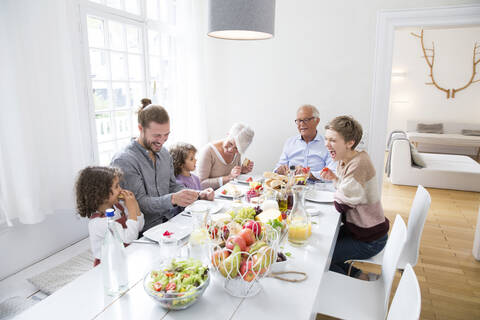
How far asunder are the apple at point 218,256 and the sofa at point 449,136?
7.12 metres

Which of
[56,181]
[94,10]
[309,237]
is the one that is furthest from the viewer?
[94,10]

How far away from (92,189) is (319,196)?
4.35 feet

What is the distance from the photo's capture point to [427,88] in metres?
7.45

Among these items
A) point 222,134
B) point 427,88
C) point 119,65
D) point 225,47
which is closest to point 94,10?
point 119,65

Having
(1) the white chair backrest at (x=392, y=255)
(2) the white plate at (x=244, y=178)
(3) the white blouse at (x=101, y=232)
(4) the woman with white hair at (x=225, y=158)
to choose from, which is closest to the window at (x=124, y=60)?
(4) the woman with white hair at (x=225, y=158)

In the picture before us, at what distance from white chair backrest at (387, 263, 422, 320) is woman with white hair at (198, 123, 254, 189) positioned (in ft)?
5.15

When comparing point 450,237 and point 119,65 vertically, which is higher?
point 119,65

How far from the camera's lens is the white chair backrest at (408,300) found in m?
0.93

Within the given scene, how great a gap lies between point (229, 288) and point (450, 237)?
2.96 m

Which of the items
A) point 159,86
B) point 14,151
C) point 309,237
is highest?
point 159,86

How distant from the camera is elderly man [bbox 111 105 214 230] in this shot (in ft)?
6.07

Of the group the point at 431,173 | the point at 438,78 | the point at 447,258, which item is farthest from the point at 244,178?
the point at 438,78

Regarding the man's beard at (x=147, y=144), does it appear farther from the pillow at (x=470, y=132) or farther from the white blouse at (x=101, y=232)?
the pillow at (x=470, y=132)

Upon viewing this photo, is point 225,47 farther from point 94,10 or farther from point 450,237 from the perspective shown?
point 450,237
